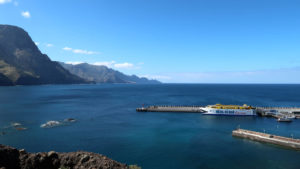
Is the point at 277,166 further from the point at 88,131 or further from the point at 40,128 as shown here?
the point at 40,128

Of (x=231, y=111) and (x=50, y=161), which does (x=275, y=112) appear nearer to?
(x=231, y=111)

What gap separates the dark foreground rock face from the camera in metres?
19.1

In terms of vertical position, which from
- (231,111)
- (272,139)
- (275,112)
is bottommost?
(272,139)

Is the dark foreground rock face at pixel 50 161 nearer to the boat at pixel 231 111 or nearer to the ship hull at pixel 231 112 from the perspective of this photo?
the ship hull at pixel 231 112

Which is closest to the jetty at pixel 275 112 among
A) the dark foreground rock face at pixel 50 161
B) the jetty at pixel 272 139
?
the jetty at pixel 272 139

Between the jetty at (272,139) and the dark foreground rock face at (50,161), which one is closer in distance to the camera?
the dark foreground rock face at (50,161)

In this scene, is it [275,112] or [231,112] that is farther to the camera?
[275,112]

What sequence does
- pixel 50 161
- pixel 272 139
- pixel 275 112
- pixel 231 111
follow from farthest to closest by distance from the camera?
1. pixel 275 112
2. pixel 231 111
3. pixel 272 139
4. pixel 50 161

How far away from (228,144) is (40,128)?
6461 centimetres

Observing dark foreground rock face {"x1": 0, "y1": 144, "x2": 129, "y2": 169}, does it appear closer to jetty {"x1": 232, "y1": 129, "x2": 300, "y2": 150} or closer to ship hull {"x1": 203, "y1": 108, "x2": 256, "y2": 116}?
jetty {"x1": 232, "y1": 129, "x2": 300, "y2": 150}

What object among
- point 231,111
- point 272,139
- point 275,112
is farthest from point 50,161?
point 275,112

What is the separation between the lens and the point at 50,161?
2064 centimetres

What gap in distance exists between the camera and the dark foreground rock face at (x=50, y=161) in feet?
62.5

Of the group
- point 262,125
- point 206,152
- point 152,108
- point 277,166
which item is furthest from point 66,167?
point 152,108
